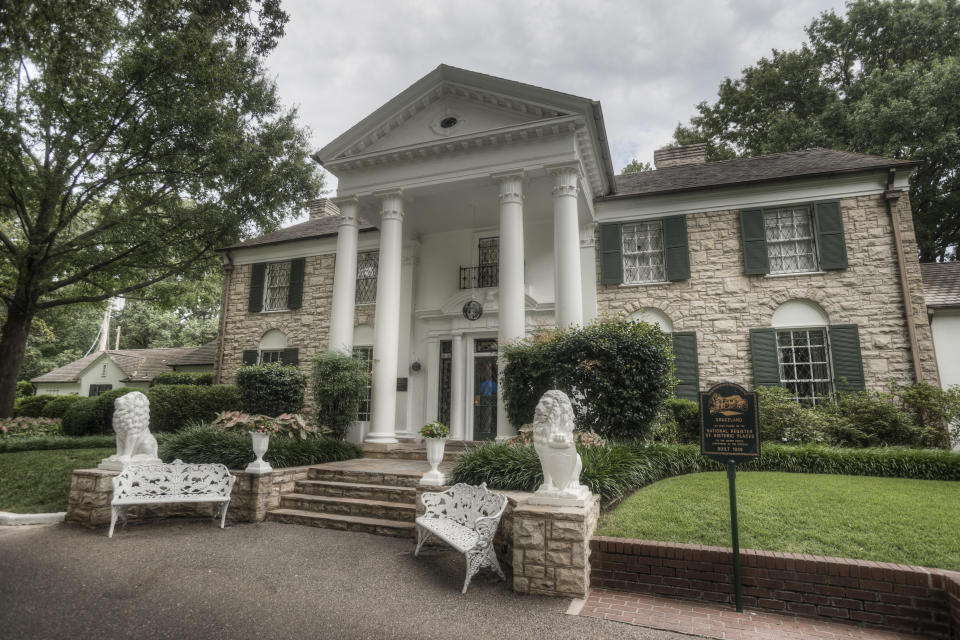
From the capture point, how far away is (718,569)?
4105 mm

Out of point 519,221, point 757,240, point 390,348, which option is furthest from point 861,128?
point 390,348

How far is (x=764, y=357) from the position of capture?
1034 cm

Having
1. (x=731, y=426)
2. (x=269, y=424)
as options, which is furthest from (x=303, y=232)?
(x=731, y=426)

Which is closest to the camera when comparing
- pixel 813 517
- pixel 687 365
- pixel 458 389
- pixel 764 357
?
pixel 813 517

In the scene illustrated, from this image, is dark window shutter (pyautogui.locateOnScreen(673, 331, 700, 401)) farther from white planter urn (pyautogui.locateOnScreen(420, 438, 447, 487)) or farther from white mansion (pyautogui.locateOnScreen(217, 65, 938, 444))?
white planter urn (pyautogui.locateOnScreen(420, 438, 447, 487))

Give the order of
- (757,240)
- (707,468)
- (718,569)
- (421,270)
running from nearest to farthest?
(718,569), (707,468), (757,240), (421,270)

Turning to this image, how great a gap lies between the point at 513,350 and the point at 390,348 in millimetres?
2864

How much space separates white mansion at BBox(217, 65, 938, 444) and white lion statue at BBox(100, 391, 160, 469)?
3.96 metres

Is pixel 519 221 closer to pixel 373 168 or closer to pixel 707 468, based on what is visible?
pixel 373 168

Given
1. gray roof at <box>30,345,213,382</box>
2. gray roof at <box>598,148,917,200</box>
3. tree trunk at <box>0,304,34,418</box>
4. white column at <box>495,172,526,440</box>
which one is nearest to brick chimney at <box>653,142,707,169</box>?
gray roof at <box>598,148,917,200</box>

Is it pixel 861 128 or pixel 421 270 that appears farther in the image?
pixel 861 128

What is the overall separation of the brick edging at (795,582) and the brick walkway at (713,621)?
9 cm

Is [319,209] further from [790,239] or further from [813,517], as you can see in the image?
[813,517]

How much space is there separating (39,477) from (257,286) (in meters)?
8.16
